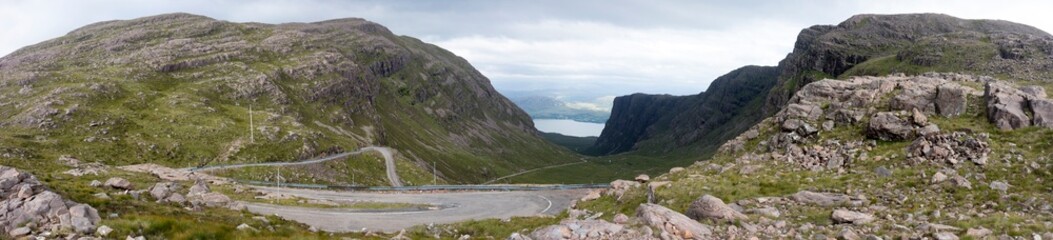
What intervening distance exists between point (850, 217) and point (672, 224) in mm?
7807

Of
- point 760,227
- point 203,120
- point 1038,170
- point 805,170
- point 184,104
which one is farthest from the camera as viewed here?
point 184,104

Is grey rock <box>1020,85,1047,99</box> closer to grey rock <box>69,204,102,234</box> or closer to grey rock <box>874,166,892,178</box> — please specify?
grey rock <box>874,166,892,178</box>

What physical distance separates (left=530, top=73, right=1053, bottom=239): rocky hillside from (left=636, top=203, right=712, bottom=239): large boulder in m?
A: 0.06

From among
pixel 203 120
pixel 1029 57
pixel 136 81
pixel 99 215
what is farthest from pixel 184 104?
pixel 1029 57

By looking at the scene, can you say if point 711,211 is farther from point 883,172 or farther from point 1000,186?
point 1000,186

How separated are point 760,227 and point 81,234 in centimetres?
2429

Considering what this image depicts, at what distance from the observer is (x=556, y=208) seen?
5081 centimetres

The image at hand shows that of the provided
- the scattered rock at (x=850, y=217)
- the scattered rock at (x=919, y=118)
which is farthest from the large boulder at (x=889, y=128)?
the scattered rock at (x=850, y=217)

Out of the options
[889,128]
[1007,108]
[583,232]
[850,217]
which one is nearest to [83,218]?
[583,232]

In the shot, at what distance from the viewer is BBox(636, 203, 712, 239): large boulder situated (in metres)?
18.6

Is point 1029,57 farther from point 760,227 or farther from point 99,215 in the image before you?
point 99,215

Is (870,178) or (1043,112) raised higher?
(1043,112)

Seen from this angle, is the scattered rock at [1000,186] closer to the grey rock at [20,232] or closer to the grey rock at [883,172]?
the grey rock at [883,172]

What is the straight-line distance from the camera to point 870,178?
27.5m
